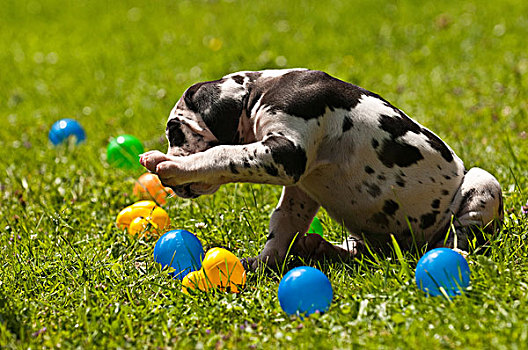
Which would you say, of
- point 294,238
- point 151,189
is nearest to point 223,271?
point 294,238

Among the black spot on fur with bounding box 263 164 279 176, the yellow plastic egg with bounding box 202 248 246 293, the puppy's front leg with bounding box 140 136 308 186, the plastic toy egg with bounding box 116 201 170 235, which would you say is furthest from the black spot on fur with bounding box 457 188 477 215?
the plastic toy egg with bounding box 116 201 170 235

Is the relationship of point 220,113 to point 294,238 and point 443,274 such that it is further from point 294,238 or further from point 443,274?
point 443,274

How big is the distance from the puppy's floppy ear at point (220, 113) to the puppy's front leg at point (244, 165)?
24cm

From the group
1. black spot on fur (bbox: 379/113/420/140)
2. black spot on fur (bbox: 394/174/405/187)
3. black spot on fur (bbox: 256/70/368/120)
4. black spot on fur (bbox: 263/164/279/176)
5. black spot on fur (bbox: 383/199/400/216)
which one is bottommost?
black spot on fur (bbox: 383/199/400/216)

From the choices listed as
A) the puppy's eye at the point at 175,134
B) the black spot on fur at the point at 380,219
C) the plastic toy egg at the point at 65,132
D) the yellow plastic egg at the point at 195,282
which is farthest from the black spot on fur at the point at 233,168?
the plastic toy egg at the point at 65,132

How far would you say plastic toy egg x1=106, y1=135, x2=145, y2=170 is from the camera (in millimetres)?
5711

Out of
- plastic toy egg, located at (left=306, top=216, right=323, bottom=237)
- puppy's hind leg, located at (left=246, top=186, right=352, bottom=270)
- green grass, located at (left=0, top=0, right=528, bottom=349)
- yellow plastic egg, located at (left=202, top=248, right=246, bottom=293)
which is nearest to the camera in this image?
green grass, located at (left=0, top=0, right=528, bottom=349)

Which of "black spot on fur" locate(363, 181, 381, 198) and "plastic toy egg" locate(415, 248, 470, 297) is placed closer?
"plastic toy egg" locate(415, 248, 470, 297)

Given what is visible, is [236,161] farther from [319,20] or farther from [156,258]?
[319,20]

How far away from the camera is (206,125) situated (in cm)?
369

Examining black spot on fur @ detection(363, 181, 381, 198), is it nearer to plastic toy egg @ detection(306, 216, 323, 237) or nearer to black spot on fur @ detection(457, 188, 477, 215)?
black spot on fur @ detection(457, 188, 477, 215)

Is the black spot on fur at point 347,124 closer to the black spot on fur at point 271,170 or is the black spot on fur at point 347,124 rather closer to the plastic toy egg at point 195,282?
the black spot on fur at point 271,170

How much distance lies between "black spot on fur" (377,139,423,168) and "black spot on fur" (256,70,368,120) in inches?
12.0

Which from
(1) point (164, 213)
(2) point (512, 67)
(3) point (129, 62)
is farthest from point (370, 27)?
(1) point (164, 213)
